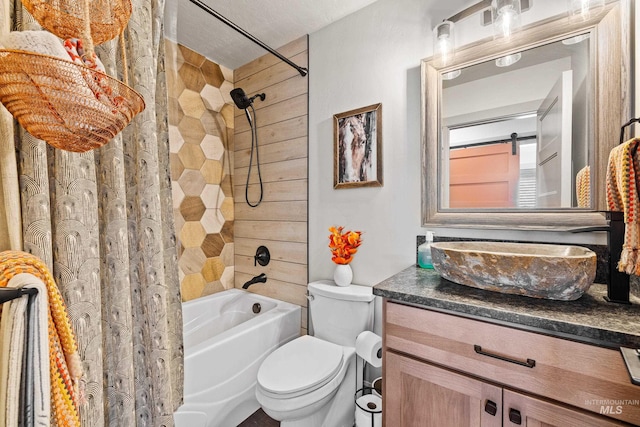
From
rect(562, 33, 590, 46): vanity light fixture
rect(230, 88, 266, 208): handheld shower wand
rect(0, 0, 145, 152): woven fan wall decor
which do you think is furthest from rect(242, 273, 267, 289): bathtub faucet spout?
rect(562, 33, 590, 46): vanity light fixture

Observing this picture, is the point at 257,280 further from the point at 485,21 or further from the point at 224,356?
the point at 485,21

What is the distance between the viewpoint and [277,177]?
7.27ft

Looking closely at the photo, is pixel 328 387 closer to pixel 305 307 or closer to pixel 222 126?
pixel 305 307

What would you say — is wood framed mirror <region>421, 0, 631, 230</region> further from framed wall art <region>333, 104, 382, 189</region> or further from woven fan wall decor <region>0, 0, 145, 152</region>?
woven fan wall decor <region>0, 0, 145, 152</region>

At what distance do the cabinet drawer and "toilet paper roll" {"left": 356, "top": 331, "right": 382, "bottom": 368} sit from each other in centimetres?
38

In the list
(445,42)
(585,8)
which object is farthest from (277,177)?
(585,8)

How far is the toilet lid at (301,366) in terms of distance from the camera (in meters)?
1.28

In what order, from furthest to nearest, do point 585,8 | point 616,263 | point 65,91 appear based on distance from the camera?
point 585,8, point 616,263, point 65,91

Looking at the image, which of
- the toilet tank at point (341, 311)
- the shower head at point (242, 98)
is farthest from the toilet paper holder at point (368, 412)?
the shower head at point (242, 98)

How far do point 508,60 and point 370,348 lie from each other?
1.53 metres

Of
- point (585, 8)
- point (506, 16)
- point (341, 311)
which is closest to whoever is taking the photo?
point (585, 8)

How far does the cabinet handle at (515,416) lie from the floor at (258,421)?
129 cm

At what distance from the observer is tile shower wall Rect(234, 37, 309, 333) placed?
2071mm

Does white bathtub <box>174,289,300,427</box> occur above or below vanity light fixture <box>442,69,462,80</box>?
below
